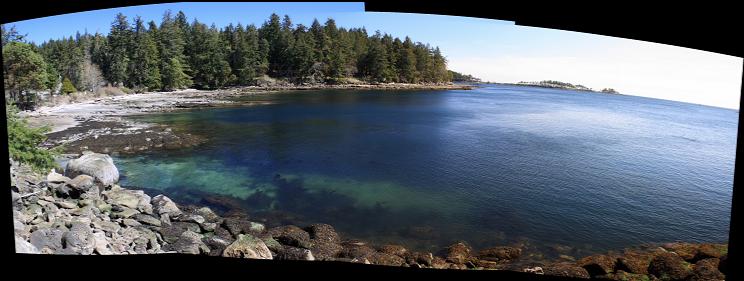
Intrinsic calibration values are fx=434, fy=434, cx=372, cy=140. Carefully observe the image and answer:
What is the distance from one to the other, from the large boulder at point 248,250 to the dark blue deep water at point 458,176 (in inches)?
97.4

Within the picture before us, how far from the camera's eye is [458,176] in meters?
16.6

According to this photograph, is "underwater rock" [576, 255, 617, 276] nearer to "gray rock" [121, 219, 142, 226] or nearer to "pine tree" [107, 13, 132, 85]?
"gray rock" [121, 219, 142, 226]

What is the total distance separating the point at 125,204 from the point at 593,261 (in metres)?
10.9

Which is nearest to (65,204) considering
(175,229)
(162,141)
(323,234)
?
(175,229)

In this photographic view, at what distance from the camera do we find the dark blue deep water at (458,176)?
39.6 ft

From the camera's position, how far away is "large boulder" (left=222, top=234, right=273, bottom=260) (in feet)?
27.6

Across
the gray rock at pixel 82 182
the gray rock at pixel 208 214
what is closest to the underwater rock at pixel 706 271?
the gray rock at pixel 208 214

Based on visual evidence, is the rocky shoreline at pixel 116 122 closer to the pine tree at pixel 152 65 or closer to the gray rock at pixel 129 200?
the pine tree at pixel 152 65

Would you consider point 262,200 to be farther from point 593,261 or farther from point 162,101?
point 162,101

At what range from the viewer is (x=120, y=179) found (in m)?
13.7

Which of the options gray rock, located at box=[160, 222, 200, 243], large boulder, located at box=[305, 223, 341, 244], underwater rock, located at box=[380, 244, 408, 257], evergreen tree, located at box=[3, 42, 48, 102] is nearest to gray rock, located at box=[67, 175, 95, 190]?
gray rock, located at box=[160, 222, 200, 243]

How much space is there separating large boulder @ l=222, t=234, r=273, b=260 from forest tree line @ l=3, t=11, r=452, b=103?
55.3 ft

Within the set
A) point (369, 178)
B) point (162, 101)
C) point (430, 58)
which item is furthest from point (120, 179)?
point (430, 58)

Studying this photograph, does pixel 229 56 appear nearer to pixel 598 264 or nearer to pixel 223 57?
pixel 223 57
